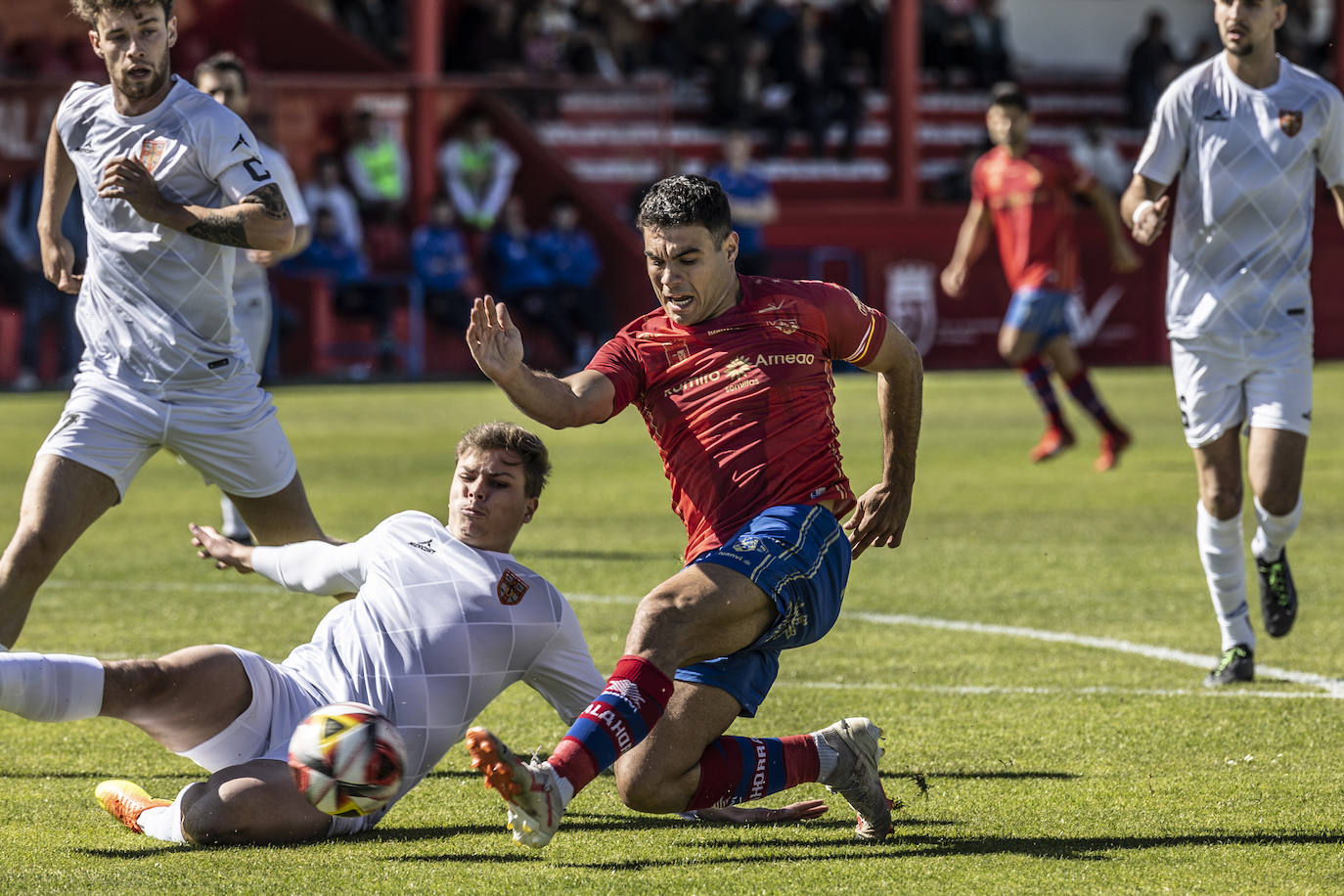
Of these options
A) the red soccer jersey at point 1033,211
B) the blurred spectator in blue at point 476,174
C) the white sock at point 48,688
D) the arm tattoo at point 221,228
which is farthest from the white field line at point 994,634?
the blurred spectator in blue at point 476,174

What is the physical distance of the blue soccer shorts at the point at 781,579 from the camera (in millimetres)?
4754

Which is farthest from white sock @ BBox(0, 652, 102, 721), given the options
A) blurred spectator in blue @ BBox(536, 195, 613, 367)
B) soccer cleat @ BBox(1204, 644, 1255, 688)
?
blurred spectator in blue @ BBox(536, 195, 613, 367)

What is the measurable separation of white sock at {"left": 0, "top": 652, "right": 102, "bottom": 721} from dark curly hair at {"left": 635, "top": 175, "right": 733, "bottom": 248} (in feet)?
5.73

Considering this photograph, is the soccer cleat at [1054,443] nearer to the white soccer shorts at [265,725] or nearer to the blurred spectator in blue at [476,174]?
the white soccer shorts at [265,725]

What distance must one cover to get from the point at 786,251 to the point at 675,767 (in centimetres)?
2078

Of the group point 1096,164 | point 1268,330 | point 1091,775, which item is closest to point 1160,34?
point 1096,164

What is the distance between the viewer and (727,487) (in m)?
5.03

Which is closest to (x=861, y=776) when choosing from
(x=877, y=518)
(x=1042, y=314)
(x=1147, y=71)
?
(x=877, y=518)

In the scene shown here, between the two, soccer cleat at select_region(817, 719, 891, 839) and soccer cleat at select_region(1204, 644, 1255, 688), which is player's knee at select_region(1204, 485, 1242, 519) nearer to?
soccer cleat at select_region(1204, 644, 1255, 688)

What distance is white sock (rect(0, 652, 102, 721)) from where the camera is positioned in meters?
4.50

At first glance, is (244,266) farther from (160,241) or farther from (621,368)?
(621,368)

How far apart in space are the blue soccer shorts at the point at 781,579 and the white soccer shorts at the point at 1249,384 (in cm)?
251

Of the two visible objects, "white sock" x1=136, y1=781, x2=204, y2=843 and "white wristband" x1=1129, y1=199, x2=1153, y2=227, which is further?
"white wristband" x1=1129, y1=199, x2=1153, y2=227

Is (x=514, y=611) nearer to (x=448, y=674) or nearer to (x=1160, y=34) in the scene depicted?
(x=448, y=674)
